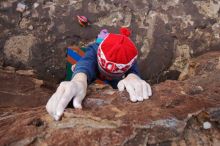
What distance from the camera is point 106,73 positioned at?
9.96ft

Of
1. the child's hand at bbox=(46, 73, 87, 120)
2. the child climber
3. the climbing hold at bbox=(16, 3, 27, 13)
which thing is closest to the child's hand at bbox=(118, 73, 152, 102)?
the child climber

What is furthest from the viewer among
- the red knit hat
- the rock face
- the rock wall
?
the rock wall

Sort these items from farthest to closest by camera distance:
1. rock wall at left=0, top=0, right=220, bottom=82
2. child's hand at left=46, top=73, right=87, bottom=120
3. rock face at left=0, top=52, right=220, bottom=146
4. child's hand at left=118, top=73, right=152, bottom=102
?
rock wall at left=0, top=0, right=220, bottom=82
child's hand at left=118, top=73, right=152, bottom=102
child's hand at left=46, top=73, right=87, bottom=120
rock face at left=0, top=52, right=220, bottom=146

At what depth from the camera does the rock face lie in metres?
1.99

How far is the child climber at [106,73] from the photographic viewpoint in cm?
217

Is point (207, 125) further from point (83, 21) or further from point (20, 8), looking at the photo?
point (20, 8)

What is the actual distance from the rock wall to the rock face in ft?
5.02

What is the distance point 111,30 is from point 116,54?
4.59 feet

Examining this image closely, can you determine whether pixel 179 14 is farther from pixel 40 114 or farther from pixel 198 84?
pixel 40 114

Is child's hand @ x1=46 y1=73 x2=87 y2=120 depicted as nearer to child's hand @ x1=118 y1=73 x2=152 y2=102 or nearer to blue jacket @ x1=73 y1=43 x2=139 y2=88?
child's hand @ x1=118 y1=73 x2=152 y2=102

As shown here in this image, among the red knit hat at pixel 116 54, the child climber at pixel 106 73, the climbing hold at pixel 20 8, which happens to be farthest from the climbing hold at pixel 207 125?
the climbing hold at pixel 20 8

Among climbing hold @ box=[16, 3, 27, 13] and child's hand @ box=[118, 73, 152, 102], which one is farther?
climbing hold @ box=[16, 3, 27, 13]

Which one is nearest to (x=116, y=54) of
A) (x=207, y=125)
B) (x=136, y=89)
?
(x=136, y=89)

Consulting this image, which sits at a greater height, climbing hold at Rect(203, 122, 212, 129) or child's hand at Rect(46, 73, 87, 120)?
child's hand at Rect(46, 73, 87, 120)
